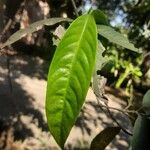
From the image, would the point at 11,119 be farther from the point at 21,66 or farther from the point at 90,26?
the point at 90,26

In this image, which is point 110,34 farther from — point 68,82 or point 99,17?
point 68,82

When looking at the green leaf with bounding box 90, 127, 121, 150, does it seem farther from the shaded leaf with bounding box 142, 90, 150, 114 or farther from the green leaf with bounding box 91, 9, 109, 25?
the green leaf with bounding box 91, 9, 109, 25

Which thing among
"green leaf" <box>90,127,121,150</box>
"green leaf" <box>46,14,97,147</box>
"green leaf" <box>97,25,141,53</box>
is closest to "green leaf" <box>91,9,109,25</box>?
"green leaf" <box>97,25,141,53</box>

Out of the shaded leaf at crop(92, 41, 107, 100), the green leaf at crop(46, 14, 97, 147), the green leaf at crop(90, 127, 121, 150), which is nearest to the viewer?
the green leaf at crop(46, 14, 97, 147)

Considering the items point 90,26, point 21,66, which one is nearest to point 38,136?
point 21,66

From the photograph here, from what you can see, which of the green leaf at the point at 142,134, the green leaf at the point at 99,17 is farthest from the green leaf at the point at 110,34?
the green leaf at the point at 142,134
